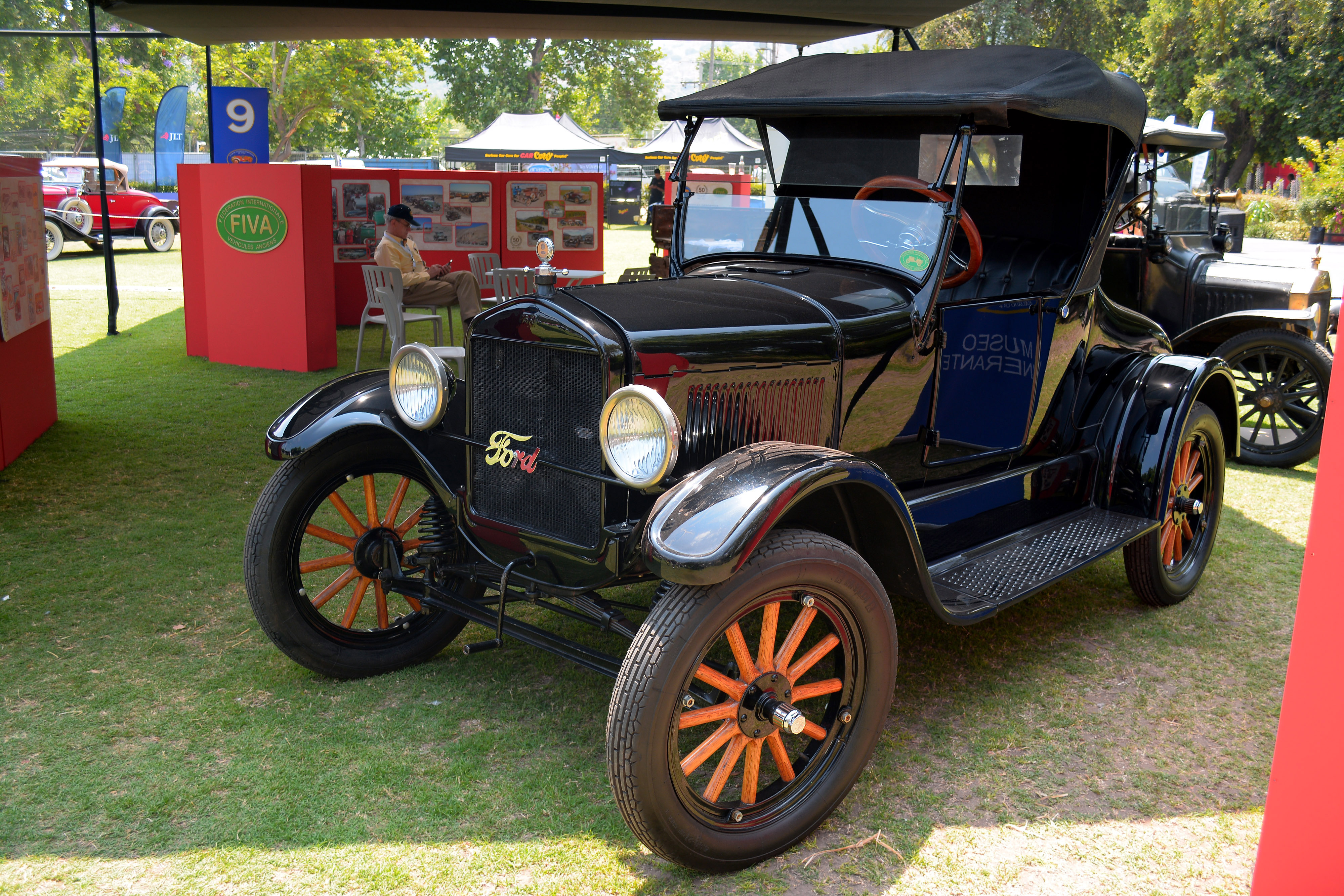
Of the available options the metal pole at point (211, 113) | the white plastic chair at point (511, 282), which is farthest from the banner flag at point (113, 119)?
the white plastic chair at point (511, 282)

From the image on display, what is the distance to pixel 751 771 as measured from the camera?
2.48 metres

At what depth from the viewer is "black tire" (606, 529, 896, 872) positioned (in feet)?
7.34

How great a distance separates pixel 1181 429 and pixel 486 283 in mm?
7255

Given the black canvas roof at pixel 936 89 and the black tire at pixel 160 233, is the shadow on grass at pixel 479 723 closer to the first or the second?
the black canvas roof at pixel 936 89

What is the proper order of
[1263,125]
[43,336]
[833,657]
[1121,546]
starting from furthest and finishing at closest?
[1263,125] → [43,336] → [833,657] → [1121,546]

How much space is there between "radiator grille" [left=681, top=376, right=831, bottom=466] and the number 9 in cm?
920

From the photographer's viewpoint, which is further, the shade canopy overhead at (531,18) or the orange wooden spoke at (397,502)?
the shade canopy overhead at (531,18)

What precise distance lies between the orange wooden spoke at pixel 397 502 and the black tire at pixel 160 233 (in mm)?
18387

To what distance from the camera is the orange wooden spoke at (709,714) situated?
234cm

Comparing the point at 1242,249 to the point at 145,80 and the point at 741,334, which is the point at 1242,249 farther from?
the point at 145,80

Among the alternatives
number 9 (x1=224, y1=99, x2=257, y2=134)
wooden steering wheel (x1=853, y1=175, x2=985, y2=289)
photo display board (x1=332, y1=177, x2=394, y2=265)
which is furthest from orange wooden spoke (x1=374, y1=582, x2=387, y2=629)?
number 9 (x1=224, y1=99, x2=257, y2=134)

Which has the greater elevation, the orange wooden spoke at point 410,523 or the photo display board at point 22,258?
the photo display board at point 22,258

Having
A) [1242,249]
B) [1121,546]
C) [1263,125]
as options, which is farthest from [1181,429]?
[1263,125]

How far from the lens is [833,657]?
389 centimetres
